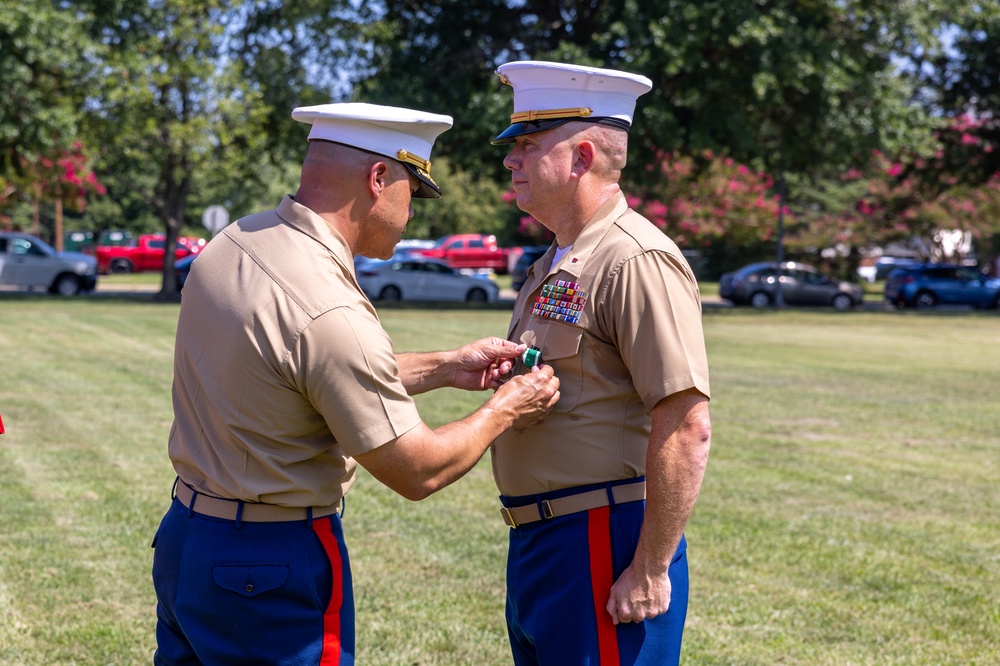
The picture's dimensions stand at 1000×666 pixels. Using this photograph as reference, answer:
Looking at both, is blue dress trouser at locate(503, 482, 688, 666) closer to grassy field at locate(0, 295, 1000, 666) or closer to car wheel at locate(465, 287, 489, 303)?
grassy field at locate(0, 295, 1000, 666)

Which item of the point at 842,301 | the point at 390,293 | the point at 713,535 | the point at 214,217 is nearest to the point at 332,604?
the point at 713,535

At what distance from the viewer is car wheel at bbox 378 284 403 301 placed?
3694 cm

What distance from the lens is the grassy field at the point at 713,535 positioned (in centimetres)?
531

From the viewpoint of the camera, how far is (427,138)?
3.16 m

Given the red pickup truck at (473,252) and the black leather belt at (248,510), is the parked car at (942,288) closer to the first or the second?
the red pickup truck at (473,252)

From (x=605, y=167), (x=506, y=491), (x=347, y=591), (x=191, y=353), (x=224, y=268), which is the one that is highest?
(x=605, y=167)

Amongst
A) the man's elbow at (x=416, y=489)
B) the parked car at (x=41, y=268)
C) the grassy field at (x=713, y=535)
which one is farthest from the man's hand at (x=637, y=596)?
the parked car at (x=41, y=268)

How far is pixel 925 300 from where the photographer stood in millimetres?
41562

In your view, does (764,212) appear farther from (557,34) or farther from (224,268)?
(224,268)

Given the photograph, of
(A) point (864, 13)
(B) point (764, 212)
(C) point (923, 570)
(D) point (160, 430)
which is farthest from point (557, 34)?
(C) point (923, 570)

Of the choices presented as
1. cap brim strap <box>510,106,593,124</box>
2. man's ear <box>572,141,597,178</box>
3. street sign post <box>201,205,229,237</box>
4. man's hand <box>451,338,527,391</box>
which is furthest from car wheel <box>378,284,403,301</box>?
man's ear <box>572,141,597,178</box>

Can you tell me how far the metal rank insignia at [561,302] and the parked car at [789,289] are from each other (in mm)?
37000

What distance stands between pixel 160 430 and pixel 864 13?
2516 cm

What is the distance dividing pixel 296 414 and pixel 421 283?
3429cm
